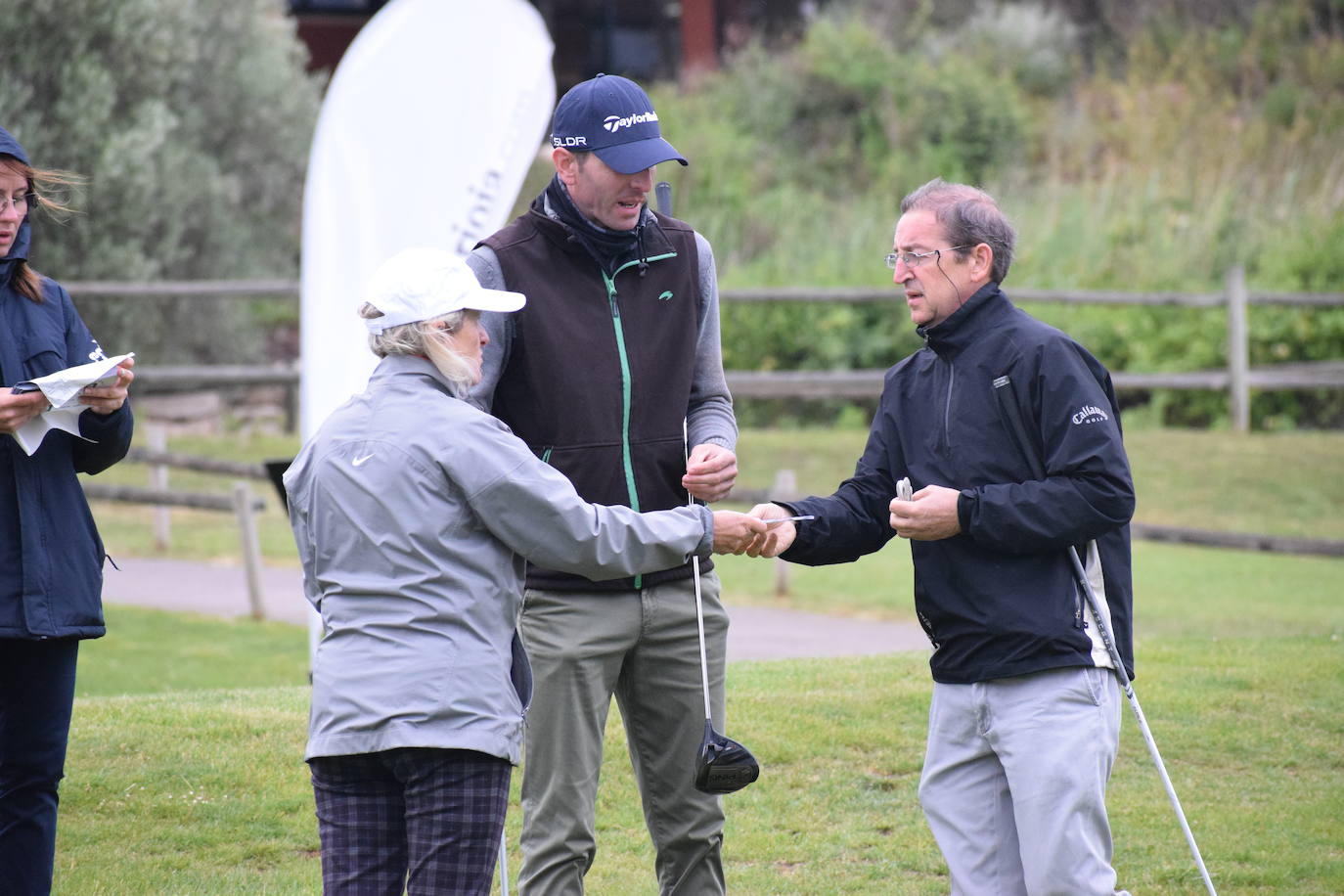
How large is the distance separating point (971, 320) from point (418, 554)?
1.49 metres

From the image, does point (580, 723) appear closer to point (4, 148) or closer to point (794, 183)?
point (4, 148)

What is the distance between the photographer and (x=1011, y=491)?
366cm

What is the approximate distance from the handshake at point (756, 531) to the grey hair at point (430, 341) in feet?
2.72

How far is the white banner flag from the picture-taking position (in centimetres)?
806

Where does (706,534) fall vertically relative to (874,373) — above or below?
above

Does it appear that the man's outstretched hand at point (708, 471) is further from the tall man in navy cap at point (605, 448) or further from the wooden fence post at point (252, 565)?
the wooden fence post at point (252, 565)

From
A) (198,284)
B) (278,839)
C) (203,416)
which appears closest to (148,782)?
(278,839)

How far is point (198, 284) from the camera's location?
1564 centimetres

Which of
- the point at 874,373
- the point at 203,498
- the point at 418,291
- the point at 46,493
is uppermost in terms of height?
the point at 418,291

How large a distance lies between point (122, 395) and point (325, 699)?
4.44ft

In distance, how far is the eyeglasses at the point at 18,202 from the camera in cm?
418

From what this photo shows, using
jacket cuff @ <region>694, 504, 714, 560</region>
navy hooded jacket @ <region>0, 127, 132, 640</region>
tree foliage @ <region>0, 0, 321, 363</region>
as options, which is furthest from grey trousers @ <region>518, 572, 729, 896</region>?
tree foliage @ <region>0, 0, 321, 363</region>

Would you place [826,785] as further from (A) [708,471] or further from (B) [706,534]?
(B) [706,534]

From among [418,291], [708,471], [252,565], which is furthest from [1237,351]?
[418,291]
